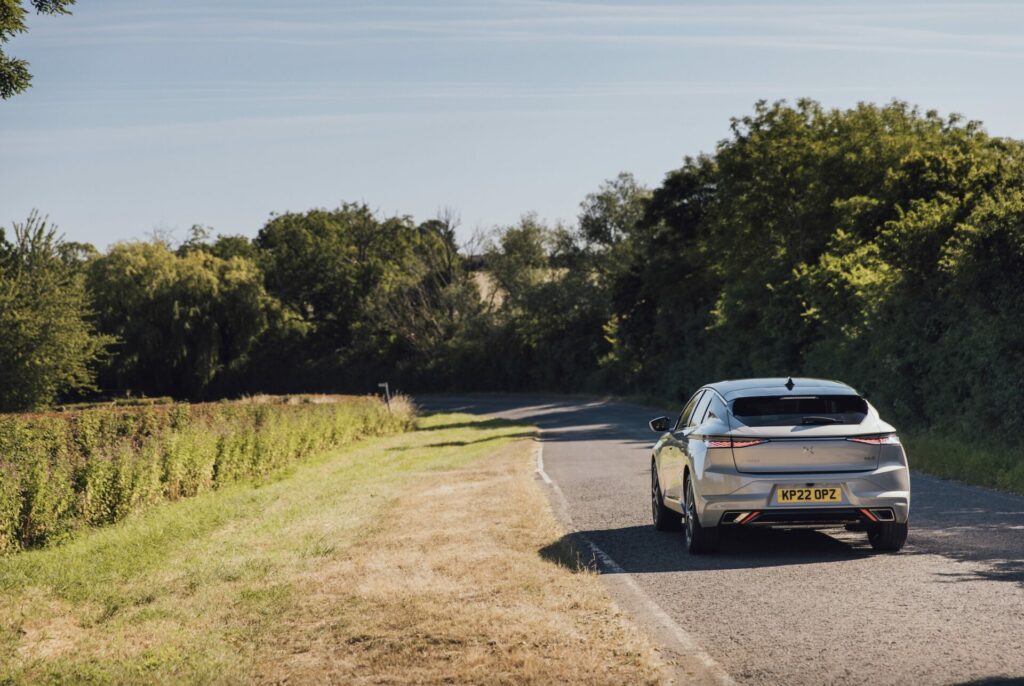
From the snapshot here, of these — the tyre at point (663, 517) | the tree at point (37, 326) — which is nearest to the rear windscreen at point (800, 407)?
the tyre at point (663, 517)

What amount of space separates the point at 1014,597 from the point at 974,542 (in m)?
3.18

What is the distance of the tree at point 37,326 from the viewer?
48.0 m

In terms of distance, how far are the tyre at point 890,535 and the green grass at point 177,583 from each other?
18.5ft

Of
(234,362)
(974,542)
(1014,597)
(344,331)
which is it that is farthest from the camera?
(344,331)

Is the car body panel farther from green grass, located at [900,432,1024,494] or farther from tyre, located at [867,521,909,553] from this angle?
green grass, located at [900,432,1024,494]

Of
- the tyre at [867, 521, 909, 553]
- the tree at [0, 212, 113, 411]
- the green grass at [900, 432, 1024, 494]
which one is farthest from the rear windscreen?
the tree at [0, 212, 113, 411]

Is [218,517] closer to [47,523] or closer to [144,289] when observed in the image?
[47,523]

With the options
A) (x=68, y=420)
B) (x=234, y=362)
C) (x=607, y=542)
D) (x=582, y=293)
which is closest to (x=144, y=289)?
(x=234, y=362)

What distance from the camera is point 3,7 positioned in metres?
13.9

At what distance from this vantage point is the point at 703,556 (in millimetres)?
11328

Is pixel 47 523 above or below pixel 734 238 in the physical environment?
below

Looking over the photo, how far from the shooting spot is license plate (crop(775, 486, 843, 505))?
35.6 feet

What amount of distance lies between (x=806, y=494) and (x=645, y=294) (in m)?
48.8

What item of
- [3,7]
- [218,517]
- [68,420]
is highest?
[3,7]
